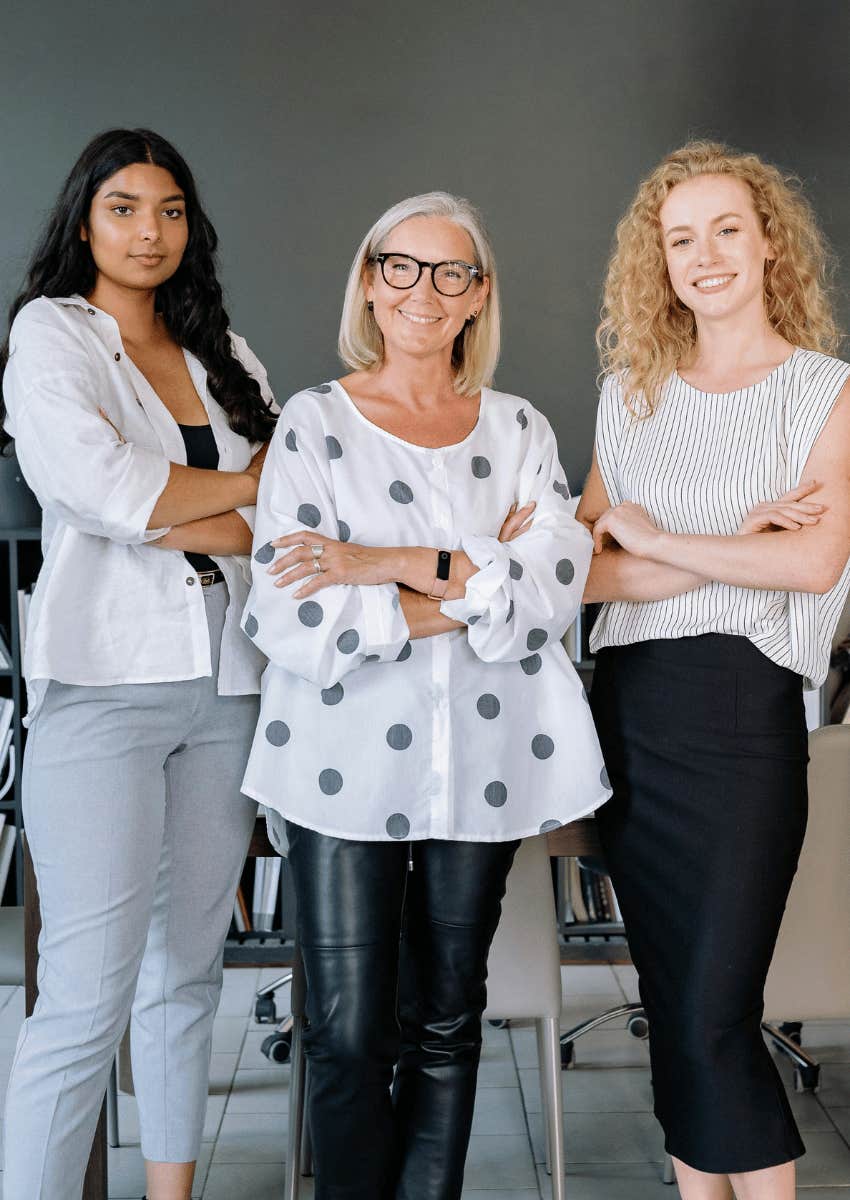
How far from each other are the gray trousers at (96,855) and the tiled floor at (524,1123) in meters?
0.76

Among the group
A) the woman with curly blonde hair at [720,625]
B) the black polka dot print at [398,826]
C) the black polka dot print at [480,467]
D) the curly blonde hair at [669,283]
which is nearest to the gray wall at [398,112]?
the curly blonde hair at [669,283]

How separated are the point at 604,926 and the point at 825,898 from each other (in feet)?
5.94

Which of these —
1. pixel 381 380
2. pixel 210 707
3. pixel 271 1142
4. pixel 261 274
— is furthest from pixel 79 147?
pixel 271 1142

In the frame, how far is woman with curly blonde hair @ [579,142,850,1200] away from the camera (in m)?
1.86

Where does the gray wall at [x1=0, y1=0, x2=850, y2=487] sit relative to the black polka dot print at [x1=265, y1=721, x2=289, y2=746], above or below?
above

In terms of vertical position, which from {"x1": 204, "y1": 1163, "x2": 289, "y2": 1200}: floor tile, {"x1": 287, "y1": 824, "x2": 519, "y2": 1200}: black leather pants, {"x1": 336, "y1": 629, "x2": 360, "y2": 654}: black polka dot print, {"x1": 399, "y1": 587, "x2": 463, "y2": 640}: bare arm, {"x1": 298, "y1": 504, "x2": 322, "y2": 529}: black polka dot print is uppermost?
{"x1": 298, "y1": 504, "x2": 322, "y2": 529}: black polka dot print

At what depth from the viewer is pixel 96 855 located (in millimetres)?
1789

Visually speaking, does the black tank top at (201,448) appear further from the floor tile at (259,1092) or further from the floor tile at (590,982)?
the floor tile at (590,982)

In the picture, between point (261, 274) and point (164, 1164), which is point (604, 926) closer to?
point (164, 1164)

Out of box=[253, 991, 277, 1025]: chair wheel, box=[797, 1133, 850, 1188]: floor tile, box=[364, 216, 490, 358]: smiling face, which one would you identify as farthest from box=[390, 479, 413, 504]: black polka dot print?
box=[253, 991, 277, 1025]: chair wheel

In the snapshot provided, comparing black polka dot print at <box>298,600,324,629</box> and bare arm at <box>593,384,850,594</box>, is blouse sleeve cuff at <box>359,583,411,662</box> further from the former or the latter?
bare arm at <box>593,384,850,594</box>

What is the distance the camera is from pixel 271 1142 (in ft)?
8.78

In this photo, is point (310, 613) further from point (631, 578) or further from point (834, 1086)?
point (834, 1086)

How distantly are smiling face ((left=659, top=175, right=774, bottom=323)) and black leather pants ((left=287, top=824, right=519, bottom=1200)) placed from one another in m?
0.95
